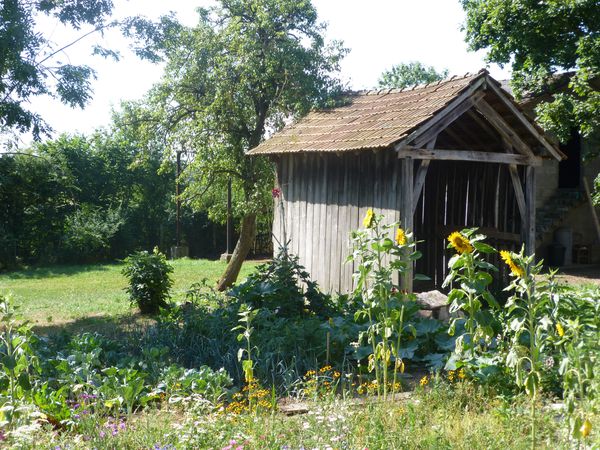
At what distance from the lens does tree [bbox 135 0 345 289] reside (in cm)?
1323

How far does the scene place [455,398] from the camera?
16.2 ft

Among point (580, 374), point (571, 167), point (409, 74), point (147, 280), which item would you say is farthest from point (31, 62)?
point (409, 74)

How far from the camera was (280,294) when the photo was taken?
8008 millimetres

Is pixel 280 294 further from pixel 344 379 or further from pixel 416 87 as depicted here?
pixel 416 87

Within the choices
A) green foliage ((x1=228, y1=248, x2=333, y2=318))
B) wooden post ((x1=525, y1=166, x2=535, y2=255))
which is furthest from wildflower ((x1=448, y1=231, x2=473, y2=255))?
wooden post ((x1=525, y1=166, x2=535, y2=255))

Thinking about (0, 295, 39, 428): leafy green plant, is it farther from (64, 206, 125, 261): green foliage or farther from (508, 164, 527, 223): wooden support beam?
(64, 206, 125, 261): green foliage

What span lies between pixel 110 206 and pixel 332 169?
42.4 ft

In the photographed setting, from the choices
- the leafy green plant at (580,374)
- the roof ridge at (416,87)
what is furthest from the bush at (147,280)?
the leafy green plant at (580,374)

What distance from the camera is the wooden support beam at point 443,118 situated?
9430mm

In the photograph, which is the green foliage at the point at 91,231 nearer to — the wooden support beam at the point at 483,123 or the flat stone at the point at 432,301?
the wooden support beam at the point at 483,123

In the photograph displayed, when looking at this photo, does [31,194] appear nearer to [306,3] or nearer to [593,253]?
[306,3]

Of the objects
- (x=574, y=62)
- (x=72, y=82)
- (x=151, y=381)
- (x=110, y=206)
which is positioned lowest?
(x=151, y=381)

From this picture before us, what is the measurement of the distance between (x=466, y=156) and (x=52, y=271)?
41.8 feet

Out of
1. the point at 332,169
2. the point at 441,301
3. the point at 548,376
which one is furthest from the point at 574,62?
the point at 548,376
